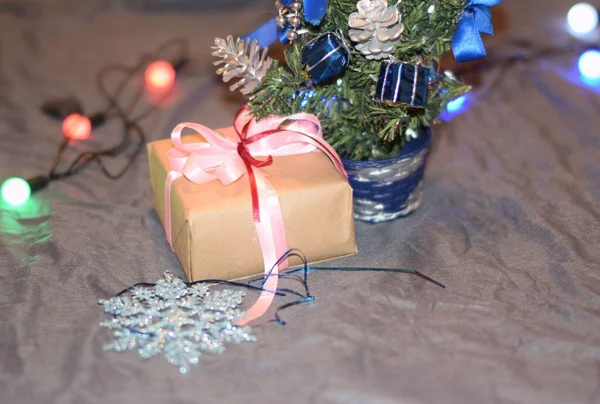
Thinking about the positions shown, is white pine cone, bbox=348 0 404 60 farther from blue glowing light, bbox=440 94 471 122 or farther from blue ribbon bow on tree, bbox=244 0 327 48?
blue glowing light, bbox=440 94 471 122

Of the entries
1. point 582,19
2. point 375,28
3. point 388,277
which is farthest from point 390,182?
point 582,19

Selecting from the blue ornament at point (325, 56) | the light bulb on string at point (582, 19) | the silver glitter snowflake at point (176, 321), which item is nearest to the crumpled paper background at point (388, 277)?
the silver glitter snowflake at point (176, 321)

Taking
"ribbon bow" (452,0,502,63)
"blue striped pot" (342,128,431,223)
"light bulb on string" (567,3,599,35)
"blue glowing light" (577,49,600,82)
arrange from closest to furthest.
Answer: "ribbon bow" (452,0,502,63) → "blue striped pot" (342,128,431,223) → "blue glowing light" (577,49,600,82) → "light bulb on string" (567,3,599,35)

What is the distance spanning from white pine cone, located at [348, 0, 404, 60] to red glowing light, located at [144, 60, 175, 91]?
0.72 meters

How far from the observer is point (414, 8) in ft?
3.06

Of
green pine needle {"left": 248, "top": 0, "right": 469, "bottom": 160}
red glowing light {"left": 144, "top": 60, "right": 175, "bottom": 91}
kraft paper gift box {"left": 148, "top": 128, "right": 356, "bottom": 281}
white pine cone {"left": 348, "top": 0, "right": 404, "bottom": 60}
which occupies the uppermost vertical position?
white pine cone {"left": 348, "top": 0, "right": 404, "bottom": 60}

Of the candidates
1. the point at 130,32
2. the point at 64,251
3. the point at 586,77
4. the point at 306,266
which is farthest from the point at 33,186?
the point at 586,77

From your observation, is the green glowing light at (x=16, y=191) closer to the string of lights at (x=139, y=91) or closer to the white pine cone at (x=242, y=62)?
the string of lights at (x=139, y=91)

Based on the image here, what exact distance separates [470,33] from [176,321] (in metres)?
0.51

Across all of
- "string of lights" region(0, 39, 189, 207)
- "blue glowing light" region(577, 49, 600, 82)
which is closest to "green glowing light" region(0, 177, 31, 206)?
"string of lights" region(0, 39, 189, 207)

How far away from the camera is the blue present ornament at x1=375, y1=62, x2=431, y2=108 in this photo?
897 mm

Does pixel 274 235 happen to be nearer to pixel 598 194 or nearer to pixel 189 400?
pixel 189 400

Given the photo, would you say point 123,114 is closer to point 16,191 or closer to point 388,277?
point 16,191

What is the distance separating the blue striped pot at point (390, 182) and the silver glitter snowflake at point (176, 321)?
248mm
